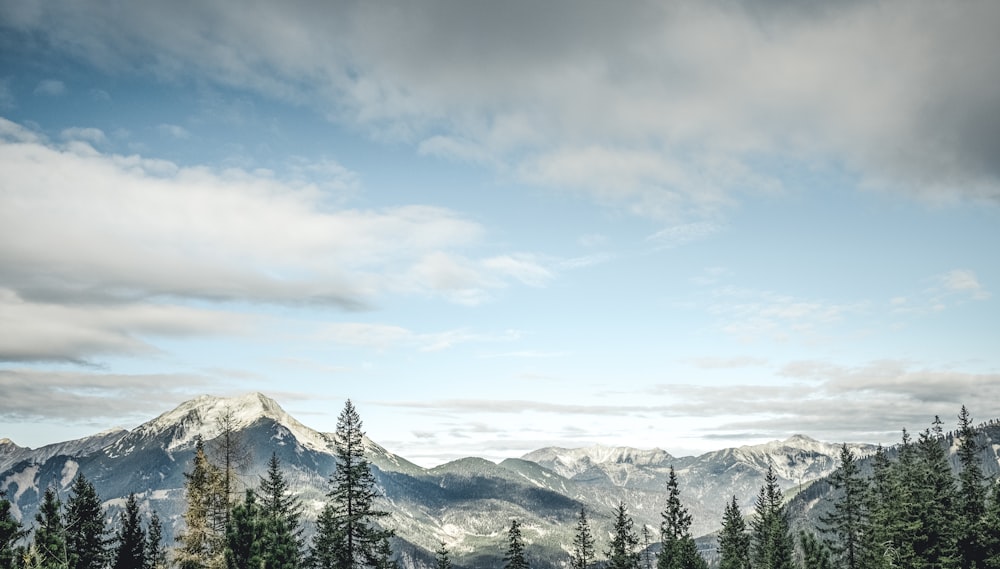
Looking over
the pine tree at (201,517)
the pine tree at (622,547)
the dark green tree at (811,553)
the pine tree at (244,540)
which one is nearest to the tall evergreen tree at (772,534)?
the dark green tree at (811,553)

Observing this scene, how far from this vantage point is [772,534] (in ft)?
194

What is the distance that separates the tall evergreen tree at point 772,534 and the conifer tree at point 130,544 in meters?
53.2

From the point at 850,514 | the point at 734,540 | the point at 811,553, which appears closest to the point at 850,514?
the point at 850,514

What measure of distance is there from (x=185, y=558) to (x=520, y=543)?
125 ft

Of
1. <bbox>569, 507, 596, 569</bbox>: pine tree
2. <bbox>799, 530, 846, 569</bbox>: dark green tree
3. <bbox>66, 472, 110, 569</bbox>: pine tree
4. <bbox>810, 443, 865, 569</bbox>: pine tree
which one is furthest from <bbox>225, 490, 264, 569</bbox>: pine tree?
<bbox>810, 443, 865, 569</bbox>: pine tree

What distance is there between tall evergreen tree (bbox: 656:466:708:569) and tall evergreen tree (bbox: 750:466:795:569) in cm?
618

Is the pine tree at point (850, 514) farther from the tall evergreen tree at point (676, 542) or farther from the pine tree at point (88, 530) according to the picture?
the pine tree at point (88, 530)

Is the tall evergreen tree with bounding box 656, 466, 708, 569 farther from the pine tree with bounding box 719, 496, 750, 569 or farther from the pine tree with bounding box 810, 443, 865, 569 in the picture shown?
the pine tree with bounding box 810, 443, 865, 569

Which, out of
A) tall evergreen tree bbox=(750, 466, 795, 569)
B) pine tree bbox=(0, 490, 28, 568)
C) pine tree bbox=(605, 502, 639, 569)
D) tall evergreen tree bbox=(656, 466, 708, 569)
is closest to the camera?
pine tree bbox=(0, 490, 28, 568)

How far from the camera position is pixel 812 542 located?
5269cm

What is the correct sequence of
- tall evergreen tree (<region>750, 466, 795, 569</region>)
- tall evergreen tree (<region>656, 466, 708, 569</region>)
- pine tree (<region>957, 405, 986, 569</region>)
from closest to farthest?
pine tree (<region>957, 405, 986, 569</region>), tall evergreen tree (<region>750, 466, 795, 569</region>), tall evergreen tree (<region>656, 466, 708, 569</region>)

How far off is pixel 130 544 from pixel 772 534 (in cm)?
5556

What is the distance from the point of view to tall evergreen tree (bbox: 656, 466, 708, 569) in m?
56.5

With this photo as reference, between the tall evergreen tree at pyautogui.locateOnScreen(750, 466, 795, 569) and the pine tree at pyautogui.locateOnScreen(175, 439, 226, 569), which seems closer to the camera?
the pine tree at pyautogui.locateOnScreen(175, 439, 226, 569)
